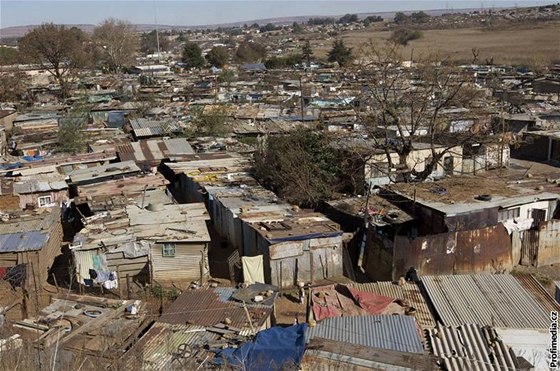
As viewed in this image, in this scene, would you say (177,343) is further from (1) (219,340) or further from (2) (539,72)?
(2) (539,72)

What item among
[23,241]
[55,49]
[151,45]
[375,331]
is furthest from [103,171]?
[151,45]

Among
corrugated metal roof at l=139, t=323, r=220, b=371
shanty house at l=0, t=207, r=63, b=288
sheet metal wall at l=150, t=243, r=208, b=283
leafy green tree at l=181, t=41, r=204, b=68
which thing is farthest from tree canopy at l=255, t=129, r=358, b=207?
leafy green tree at l=181, t=41, r=204, b=68

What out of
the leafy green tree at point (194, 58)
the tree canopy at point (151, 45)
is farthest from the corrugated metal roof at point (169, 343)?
the tree canopy at point (151, 45)

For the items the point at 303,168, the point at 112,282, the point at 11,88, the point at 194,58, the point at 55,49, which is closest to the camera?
the point at 112,282

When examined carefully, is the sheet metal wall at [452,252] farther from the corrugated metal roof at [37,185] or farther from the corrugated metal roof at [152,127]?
the corrugated metal roof at [152,127]

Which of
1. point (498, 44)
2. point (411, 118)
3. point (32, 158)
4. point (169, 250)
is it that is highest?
point (498, 44)

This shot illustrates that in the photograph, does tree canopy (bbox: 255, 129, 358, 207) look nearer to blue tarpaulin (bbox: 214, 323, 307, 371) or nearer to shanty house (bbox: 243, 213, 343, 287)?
shanty house (bbox: 243, 213, 343, 287)

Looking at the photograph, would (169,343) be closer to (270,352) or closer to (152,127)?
(270,352)
